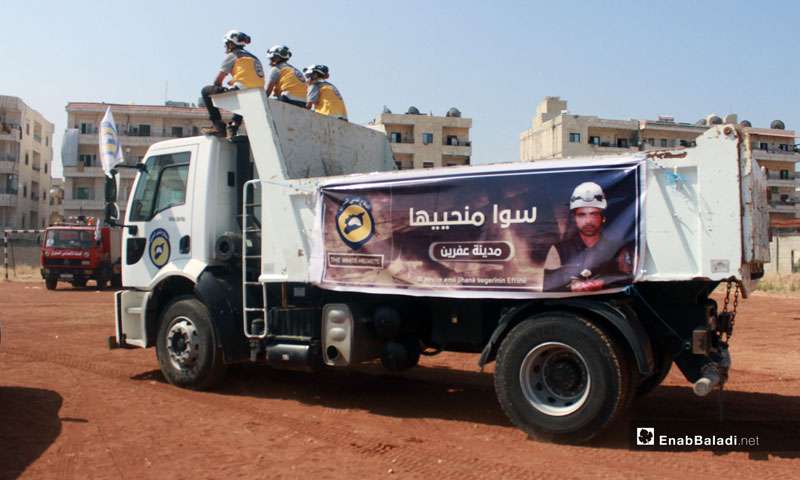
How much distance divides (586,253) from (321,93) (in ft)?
17.6

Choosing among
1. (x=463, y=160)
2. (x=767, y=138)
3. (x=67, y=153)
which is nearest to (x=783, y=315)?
(x=67, y=153)

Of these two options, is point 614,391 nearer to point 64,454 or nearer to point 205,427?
point 205,427

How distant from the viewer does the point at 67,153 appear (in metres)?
11.9

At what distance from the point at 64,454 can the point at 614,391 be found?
4.52m

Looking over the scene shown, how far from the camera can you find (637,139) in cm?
6681

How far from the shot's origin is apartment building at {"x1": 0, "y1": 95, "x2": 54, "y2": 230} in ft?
189

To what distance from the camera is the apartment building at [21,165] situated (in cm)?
5772

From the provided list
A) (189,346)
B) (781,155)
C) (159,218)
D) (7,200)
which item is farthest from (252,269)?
(781,155)

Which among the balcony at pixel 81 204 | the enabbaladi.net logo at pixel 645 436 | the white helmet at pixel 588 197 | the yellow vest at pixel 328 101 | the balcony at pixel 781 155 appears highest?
the balcony at pixel 781 155

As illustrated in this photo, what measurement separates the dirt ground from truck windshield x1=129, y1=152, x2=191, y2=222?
87.1 inches

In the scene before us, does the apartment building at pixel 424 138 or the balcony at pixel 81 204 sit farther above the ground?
the apartment building at pixel 424 138

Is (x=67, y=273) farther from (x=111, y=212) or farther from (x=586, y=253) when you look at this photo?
(x=586, y=253)

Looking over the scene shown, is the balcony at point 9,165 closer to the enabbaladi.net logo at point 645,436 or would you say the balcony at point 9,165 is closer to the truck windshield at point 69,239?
the truck windshield at point 69,239

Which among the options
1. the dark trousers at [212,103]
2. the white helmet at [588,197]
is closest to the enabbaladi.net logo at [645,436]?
the white helmet at [588,197]
